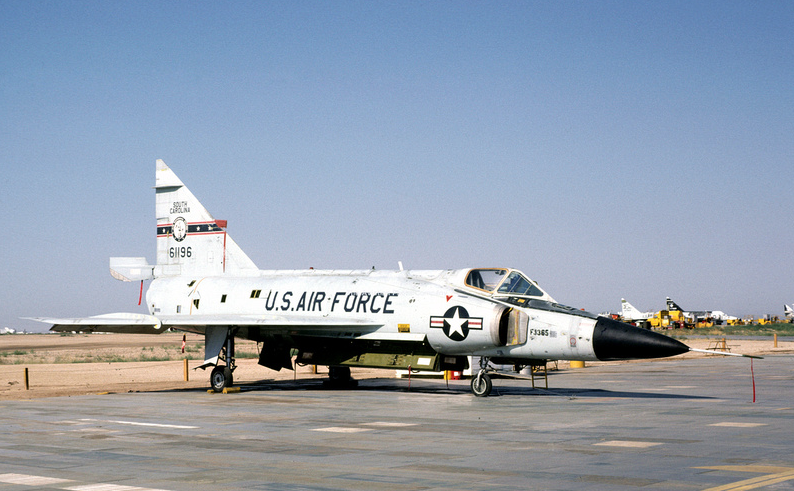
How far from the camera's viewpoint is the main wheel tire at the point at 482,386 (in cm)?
1969

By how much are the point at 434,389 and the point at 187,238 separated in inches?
360

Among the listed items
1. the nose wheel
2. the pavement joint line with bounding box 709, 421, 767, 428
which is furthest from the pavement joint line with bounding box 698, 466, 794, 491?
the nose wheel

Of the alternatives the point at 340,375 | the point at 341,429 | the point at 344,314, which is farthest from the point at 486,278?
the point at 341,429

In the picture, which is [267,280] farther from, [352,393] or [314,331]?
[352,393]

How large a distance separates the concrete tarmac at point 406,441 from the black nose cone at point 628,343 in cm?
109

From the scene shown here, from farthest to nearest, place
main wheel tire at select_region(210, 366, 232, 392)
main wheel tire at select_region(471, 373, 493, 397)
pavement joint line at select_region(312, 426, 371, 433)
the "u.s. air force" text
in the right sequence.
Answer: main wheel tire at select_region(210, 366, 232, 392), the "u.s. air force" text, main wheel tire at select_region(471, 373, 493, 397), pavement joint line at select_region(312, 426, 371, 433)

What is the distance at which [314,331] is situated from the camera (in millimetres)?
21969

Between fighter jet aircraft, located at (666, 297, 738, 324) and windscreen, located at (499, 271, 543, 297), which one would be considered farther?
fighter jet aircraft, located at (666, 297, 738, 324)

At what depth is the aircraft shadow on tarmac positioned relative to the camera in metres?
19.9

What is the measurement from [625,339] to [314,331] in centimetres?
851

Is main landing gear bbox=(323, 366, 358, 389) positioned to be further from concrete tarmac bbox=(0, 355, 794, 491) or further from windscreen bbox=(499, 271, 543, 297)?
windscreen bbox=(499, 271, 543, 297)

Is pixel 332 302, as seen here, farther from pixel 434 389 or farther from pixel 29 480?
pixel 29 480

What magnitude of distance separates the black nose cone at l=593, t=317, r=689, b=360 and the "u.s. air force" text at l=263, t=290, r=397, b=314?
18.1ft

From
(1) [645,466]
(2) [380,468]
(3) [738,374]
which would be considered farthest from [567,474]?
(3) [738,374]
